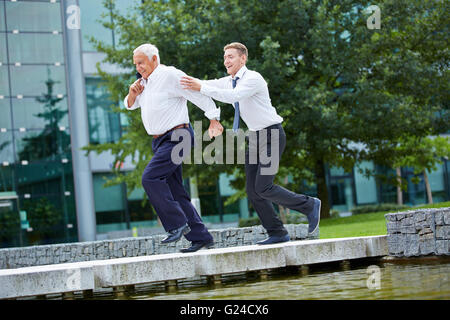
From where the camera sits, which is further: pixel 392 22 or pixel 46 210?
pixel 46 210

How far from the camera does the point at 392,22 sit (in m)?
20.2

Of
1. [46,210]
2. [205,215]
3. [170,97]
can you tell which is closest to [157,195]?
[170,97]

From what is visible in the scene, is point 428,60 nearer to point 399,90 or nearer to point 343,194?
point 399,90

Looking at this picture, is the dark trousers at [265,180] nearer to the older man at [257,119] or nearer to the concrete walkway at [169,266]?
the older man at [257,119]

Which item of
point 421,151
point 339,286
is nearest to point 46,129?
point 421,151

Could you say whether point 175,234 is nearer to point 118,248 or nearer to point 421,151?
point 118,248

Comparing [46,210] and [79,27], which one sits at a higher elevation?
[79,27]

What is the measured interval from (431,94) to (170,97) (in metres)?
15.5

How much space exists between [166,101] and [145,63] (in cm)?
46

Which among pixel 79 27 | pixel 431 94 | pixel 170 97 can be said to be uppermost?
pixel 79 27

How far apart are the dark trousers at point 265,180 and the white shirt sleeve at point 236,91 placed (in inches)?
17.9

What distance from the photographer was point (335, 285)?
6121mm
